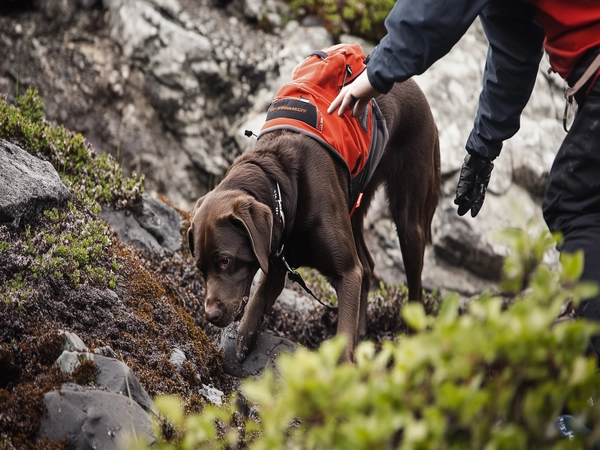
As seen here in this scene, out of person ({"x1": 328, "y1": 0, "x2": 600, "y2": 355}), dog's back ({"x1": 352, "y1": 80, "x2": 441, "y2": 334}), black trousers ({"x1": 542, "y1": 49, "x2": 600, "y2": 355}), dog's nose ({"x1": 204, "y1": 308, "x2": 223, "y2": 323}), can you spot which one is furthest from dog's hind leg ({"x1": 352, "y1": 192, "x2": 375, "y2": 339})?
black trousers ({"x1": 542, "y1": 49, "x2": 600, "y2": 355})

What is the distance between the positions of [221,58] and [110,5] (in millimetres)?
1296

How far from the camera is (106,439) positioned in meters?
2.35

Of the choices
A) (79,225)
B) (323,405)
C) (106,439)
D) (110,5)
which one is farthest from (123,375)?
(110,5)

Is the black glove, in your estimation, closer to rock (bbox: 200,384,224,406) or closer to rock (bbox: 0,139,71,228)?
rock (bbox: 200,384,224,406)

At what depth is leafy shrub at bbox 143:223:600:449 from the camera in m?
1.06

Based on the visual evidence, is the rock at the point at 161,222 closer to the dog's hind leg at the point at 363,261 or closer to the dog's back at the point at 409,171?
the dog's hind leg at the point at 363,261

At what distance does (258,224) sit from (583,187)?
5.20ft

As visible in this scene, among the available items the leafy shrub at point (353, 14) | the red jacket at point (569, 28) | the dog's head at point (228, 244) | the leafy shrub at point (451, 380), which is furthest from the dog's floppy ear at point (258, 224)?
the leafy shrub at point (353, 14)

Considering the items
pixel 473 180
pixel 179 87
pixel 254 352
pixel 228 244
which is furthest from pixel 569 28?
pixel 179 87

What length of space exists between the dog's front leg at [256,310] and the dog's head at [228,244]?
13.7 inches

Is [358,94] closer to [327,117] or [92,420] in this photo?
[327,117]

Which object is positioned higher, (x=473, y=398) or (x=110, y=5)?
(x=473, y=398)

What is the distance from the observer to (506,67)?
2926 mm

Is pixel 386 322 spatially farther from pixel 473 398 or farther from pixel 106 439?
pixel 473 398
